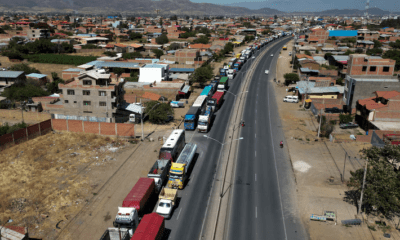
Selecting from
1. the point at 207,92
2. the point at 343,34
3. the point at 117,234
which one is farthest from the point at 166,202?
the point at 343,34

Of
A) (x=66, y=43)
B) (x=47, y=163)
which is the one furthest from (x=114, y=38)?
(x=47, y=163)

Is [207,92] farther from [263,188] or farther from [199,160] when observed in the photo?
[263,188]

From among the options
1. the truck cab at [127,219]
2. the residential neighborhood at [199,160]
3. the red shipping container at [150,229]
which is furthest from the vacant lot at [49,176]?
the red shipping container at [150,229]

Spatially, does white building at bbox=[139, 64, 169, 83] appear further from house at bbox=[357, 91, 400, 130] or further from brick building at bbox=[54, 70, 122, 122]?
house at bbox=[357, 91, 400, 130]

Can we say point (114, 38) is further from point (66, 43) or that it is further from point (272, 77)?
point (272, 77)

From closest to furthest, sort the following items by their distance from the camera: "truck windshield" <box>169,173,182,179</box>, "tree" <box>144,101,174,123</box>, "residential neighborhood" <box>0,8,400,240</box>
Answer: "residential neighborhood" <box>0,8,400,240</box> → "truck windshield" <box>169,173,182,179</box> → "tree" <box>144,101,174,123</box>

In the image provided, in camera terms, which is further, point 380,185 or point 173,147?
point 173,147

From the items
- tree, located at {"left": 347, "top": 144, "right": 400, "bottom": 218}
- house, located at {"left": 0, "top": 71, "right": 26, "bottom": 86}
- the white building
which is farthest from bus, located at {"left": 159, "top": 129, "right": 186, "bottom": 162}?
house, located at {"left": 0, "top": 71, "right": 26, "bottom": 86}
